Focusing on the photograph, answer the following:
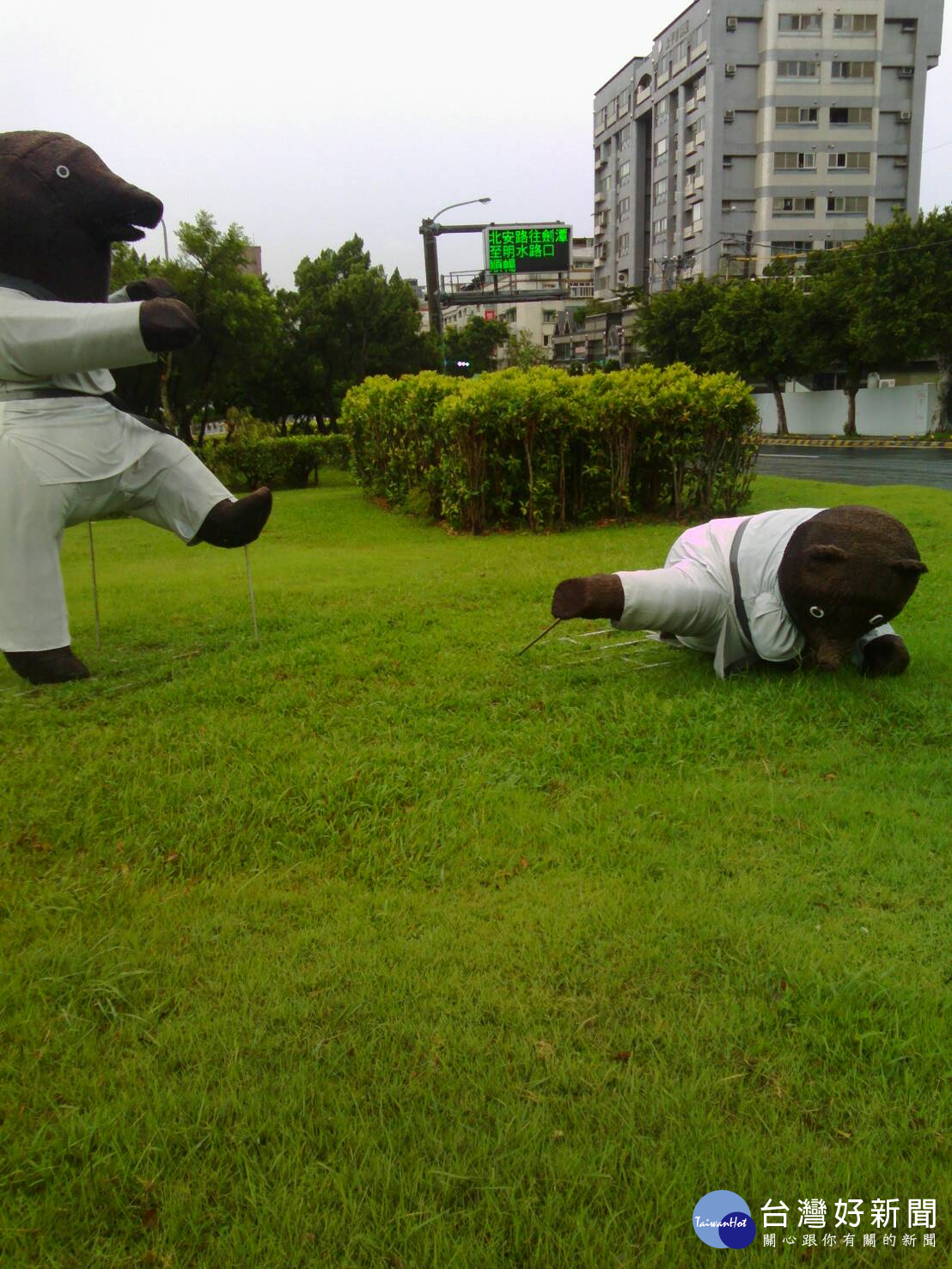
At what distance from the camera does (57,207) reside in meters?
5.05

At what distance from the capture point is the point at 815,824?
364 centimetres

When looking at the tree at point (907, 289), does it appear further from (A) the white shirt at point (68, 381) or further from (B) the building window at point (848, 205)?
(A) the white shirt at point (68, 381)

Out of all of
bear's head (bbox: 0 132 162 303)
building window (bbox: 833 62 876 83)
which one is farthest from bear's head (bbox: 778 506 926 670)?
building window (bbox: 833 62 876 83)

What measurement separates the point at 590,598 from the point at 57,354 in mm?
2888

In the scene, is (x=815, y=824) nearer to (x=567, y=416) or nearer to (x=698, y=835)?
(x=698, y=835)

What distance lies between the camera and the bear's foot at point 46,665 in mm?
5186

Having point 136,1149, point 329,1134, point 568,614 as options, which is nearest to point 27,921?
point 136,1149

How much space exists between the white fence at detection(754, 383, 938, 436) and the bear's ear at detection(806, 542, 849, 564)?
24.9m

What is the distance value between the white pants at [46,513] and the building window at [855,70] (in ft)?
159

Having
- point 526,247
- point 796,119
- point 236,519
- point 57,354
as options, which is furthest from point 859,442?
point 57,354

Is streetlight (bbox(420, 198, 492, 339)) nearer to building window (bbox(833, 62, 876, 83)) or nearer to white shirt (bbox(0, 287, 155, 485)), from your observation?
white shirt (bbox(0, 287, 155, 485))

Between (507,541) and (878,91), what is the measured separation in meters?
45.0

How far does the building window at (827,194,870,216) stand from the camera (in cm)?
4500

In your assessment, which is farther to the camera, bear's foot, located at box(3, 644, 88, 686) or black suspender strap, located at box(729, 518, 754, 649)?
bear's foot, located at box(3, 644, 88, 686)
